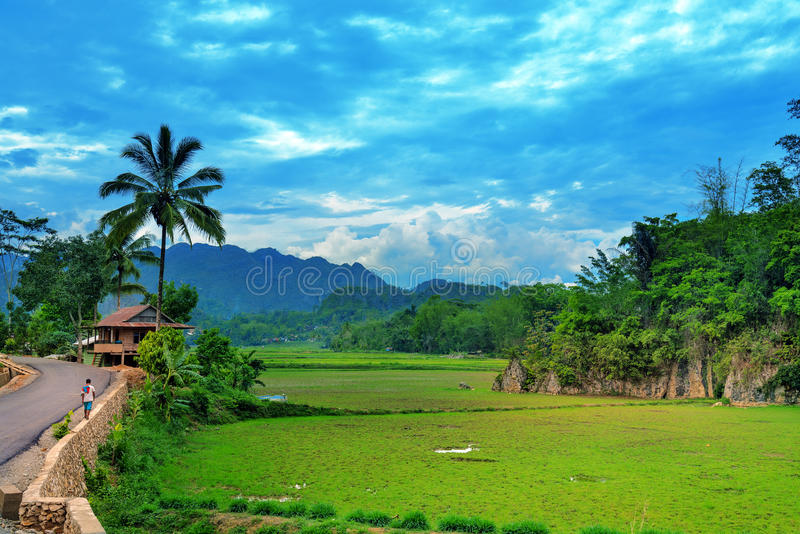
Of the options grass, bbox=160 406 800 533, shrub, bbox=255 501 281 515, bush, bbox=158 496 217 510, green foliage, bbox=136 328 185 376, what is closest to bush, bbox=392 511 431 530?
grass, bbox=160 406 800 533

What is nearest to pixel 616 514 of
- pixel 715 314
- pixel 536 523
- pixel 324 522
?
pixel 536 523

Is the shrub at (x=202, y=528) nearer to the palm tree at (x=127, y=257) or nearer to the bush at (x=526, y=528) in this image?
the bush at (x=526, y=528)

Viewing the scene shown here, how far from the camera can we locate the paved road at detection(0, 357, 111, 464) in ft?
34.6

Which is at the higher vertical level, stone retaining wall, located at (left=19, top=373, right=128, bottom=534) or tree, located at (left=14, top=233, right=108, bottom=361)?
tree, located at (left=14, top=233, right=108, bottom=361)

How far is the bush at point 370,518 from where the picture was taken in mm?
8008

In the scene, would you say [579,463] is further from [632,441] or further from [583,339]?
[583,339]

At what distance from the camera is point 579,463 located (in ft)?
40.3

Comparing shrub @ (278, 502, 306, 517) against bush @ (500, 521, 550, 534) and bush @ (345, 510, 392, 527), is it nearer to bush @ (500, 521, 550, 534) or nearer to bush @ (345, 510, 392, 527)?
bush @ (345, 510, 392, 527)

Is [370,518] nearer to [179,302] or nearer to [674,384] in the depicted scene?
[674,384]

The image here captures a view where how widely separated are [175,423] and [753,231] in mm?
27061

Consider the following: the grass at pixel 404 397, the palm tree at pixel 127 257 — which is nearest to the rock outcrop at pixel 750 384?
the grass at pixel 404 397

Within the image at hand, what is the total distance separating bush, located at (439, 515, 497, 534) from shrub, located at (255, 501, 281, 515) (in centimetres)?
261

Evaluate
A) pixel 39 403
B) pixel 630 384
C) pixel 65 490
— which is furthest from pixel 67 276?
pixel 630 384

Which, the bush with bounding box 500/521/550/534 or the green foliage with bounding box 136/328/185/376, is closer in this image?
the bush with bounding box 500/521/550/534
